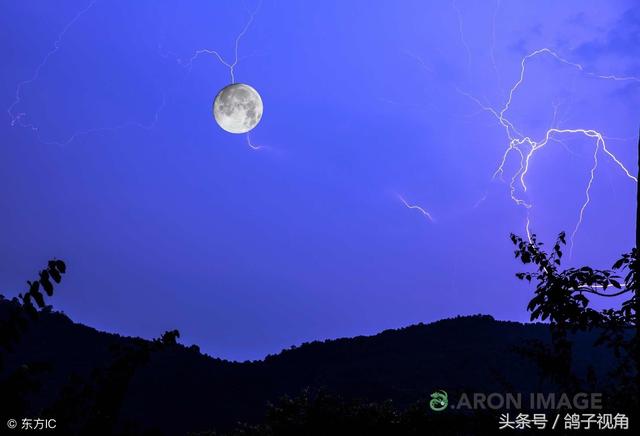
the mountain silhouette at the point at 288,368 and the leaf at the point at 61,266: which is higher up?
the mountain silhouette at the point at 288,368

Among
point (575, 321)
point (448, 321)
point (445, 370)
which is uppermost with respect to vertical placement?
point (448, 321)

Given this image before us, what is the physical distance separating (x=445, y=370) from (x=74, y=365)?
1759cm

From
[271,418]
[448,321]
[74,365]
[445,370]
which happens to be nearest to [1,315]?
[74,365]

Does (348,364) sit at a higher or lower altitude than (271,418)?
higher

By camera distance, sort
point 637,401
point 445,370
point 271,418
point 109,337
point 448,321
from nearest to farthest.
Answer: point 637,401 → point 271,418 → point 445,370 → point 109,337 → point 448,321

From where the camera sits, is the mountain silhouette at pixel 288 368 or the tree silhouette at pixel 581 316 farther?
the mountain silhouette at pixel 288 368

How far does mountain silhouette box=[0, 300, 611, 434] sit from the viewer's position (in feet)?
80.9

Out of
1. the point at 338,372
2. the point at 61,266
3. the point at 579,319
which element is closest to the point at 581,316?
the point at 579,319

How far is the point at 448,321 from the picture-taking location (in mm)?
33969

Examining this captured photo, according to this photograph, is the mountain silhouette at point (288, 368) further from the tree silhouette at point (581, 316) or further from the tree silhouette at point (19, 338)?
the tree silhouette at point (19, 338)

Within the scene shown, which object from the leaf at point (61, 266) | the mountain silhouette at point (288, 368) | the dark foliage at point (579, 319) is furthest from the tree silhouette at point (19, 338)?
the mountain silhouette at point (288, 368)

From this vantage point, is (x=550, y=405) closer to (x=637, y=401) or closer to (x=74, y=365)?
(x=637, y=401)

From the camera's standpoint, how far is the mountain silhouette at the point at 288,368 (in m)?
24.7

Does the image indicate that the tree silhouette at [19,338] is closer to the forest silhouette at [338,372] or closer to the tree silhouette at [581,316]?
the forest silhouette at [338,372]
